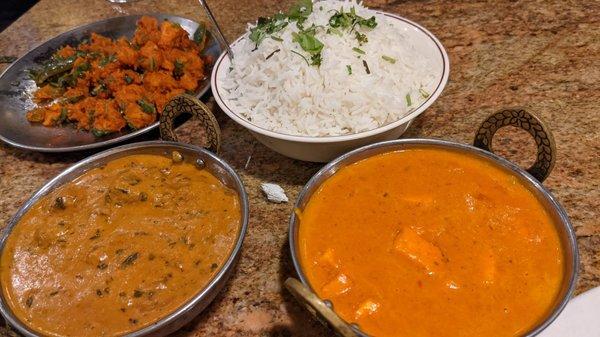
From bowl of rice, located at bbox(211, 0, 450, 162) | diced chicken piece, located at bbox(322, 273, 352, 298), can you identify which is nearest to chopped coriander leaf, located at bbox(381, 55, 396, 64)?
bowl of rice, located at bbox(211, 0, 450, 162)

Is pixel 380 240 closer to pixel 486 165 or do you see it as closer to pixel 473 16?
pixel 486 165

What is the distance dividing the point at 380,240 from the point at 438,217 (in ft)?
0.63

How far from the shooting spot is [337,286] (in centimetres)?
124

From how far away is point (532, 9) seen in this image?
105 inches

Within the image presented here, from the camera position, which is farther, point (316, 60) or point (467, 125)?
point (467, 125)

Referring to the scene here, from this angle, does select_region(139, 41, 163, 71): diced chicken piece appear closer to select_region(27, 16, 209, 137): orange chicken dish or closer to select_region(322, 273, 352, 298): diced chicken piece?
select_region(27, 16, 209, 137): orange chicken dish

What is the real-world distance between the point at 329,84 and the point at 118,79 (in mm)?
1103

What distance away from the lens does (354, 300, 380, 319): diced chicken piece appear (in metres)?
1.18

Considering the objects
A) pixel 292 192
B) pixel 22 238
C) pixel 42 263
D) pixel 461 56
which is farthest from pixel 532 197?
pixel 22 238

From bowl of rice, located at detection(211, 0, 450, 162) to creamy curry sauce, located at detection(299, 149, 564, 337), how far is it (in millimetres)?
239

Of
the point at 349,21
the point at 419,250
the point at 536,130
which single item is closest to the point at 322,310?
the point at 419,250

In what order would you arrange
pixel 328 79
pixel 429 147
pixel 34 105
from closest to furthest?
1. pixel 429 147
2. pixel 328 79
3. pixel 34 105

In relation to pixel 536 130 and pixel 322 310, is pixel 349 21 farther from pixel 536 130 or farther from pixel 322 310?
pixel 322 310

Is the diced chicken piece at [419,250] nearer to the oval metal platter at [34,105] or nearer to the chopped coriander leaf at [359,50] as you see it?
the chopped coriander leaf at [359,50]
